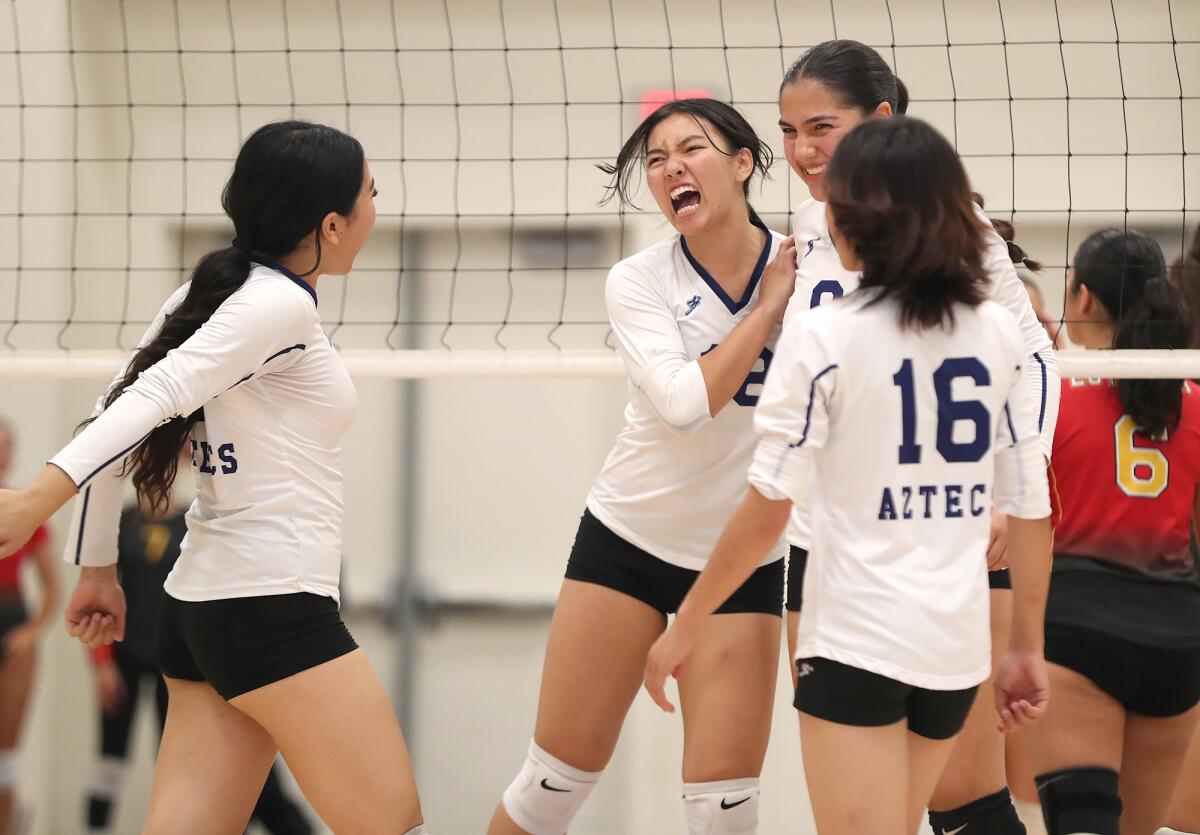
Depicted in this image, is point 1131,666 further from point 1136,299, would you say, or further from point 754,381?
point 754,381

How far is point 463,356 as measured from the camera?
3188 mm

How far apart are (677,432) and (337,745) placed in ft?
2.57

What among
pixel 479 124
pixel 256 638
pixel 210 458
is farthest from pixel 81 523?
pixel 479 124

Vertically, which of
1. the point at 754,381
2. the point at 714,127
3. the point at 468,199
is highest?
the point at 468,199

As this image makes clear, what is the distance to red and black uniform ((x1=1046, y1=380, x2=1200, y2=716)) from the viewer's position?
2559 millimetres

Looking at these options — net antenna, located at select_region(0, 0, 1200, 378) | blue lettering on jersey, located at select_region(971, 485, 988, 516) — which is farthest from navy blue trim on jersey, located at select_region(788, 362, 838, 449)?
net antenna, located at select_region(0, 0, 1200, 378)

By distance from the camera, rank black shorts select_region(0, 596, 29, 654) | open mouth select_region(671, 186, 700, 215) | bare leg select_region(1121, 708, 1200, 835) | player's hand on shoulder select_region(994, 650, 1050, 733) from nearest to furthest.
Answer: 1. player's hand on shoulder select_region(994, 650, 1050, 733)
2. open mouth select_region(671, 186, 700, 215)
3. bare leg select_region(1121, 708, 1200, 835)
4. black shorts select_region(0, 596, 29, 654)

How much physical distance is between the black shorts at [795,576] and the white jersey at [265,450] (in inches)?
30.3

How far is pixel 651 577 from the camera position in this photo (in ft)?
7.98

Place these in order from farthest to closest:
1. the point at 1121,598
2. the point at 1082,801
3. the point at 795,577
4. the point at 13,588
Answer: the point at 13,588, the point at 1121,598, the point at 1082,801, the point at 795,577

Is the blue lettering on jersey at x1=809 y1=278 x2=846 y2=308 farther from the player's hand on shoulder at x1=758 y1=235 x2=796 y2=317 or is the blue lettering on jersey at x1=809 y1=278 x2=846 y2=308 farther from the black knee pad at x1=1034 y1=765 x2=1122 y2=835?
the black knee pad at x1=1034 y1=765 x2=1122 y2=835

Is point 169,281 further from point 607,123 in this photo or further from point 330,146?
point 330,146

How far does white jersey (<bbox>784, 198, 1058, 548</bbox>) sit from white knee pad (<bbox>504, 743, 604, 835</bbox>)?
676 millimetres

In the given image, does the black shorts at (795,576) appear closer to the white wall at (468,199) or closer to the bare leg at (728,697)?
the bare leg at (728,697)
